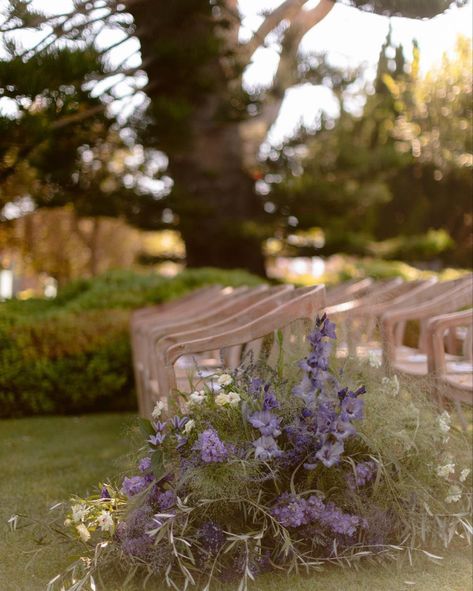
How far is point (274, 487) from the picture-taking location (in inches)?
128

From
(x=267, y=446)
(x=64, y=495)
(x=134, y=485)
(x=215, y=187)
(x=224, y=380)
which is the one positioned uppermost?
(x=215, y=187)

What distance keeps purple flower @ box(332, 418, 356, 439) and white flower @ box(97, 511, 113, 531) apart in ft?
2.81

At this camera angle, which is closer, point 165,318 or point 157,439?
point 157,439

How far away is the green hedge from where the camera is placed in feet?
22.2

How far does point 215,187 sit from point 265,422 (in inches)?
392

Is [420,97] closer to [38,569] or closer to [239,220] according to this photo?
[239,220]

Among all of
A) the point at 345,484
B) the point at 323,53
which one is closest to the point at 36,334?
the point at 345,484

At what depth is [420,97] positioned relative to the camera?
533 inches

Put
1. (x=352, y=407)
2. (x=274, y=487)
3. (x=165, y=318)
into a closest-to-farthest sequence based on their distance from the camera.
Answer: (x=352, y=407) → (x=274, y=487) → (x=165, y=318)

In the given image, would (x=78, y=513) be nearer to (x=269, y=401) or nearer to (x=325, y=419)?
(x=269, y=401)

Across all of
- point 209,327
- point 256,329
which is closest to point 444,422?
point 256,329

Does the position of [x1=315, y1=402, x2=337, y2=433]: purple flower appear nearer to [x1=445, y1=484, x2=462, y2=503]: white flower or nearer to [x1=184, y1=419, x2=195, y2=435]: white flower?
[x1=184, y1=419, x2=195, y2=435]: white flower

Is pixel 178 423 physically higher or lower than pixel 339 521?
higher

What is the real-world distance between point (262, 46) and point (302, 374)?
29.4 ft
